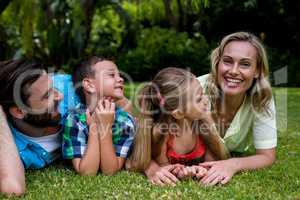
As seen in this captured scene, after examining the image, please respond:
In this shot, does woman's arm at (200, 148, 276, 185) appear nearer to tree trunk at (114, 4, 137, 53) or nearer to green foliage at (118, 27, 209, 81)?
green foliage at (118, 27, 209, 81)

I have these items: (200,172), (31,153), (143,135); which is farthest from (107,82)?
(200,172)

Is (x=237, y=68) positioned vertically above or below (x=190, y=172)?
above

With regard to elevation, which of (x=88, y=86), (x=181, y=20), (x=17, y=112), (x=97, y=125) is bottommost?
(x=181, y=20)

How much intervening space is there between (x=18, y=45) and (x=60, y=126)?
1353 centimetres

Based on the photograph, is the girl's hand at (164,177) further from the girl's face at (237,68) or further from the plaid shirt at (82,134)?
the girl's face at (237,68)

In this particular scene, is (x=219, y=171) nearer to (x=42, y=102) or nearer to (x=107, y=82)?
(x=107, y=82)

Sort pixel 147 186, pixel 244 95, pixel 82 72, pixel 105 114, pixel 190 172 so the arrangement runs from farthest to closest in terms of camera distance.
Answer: pixel 244 95
pixel 82 72
pixel 105 114
pixel 190 172
pixel 147 186

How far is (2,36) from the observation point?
13.5 metres

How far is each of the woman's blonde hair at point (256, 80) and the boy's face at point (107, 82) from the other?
736 mm

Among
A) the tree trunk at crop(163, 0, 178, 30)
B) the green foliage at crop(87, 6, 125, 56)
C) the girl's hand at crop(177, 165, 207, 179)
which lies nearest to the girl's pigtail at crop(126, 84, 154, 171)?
the girl's hand at crop(177, 165, 207, 179)

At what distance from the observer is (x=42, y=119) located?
3.71m

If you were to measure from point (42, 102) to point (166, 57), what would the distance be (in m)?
10.8

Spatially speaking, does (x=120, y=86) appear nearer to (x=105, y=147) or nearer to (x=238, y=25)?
(x=105, y=147)

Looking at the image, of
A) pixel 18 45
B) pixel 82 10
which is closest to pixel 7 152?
pixel 82 10
